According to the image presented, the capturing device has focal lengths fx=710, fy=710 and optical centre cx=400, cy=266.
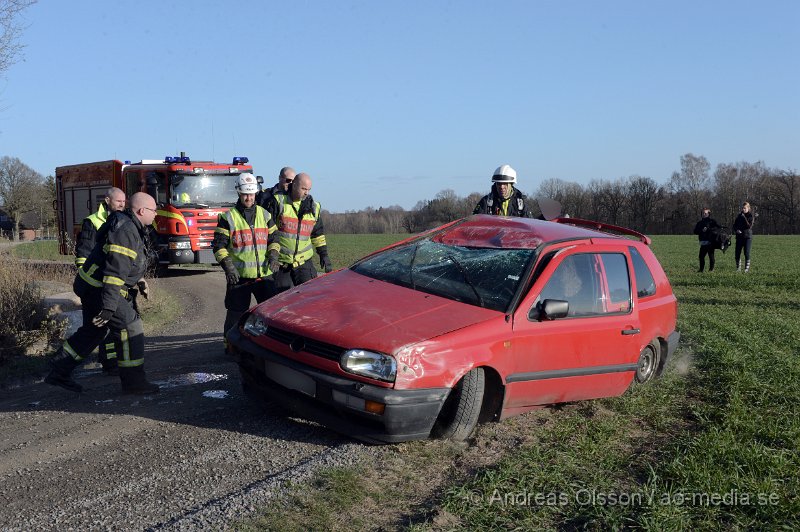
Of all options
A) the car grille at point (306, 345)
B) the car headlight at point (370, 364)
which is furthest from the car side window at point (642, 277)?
the car grille at point (306, 345)

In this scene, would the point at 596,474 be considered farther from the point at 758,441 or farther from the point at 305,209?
the point at 305,209

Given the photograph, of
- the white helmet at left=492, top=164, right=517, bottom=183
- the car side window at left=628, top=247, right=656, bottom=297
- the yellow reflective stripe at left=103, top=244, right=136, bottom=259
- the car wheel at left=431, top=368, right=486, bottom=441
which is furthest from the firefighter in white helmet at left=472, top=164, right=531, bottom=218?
the yellow reflective stripe at left=103, top=244, right=136, bottom=259

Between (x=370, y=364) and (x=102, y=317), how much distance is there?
8.73 feet

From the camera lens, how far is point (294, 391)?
4613 millimetres

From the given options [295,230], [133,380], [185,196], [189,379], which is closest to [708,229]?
[185,196]

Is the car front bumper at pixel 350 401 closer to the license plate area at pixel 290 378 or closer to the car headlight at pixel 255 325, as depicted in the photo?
the license plate area at pixel 290 378

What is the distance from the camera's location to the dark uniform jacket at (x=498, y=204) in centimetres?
798

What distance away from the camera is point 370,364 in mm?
4297

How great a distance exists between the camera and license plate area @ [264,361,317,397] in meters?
4.44

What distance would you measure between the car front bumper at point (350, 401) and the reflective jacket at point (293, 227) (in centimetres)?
288

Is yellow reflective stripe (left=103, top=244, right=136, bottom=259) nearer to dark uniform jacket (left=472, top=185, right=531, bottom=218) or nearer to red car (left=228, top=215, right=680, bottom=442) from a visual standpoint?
red car (left=228, top=215, right=680, bottom=442)

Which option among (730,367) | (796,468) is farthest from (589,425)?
(730,367)

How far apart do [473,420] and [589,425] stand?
1.00 m

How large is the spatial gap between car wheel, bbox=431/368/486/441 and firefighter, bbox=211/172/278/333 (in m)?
3.04
